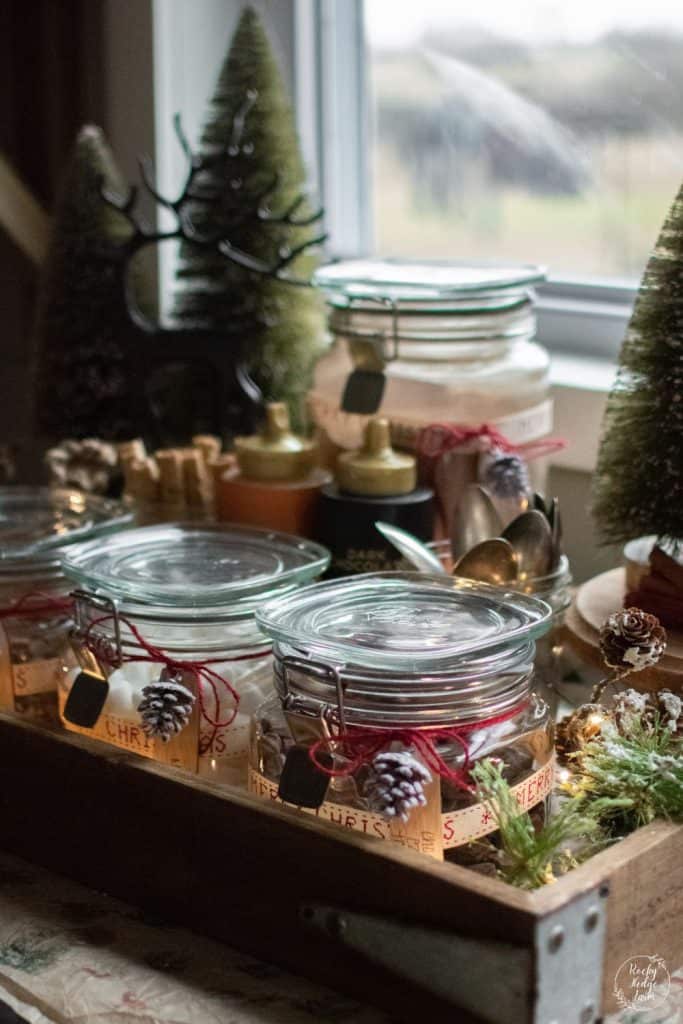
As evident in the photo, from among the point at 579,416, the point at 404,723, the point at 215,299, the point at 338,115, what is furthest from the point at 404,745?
the point at 338,115

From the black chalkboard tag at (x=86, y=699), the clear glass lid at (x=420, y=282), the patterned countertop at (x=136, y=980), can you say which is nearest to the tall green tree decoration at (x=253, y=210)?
the clear glass lid at (x=420, y=282)

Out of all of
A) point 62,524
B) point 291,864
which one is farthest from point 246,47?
point 291,864

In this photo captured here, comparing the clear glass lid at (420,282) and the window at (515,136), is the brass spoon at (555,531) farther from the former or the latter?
the window at (515,136)

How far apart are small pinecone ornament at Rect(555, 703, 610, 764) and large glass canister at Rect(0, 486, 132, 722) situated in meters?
0.29

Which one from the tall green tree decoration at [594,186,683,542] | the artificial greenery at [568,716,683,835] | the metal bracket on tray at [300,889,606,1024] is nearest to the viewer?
the metal bracket on tray at [300,889,606,1024]

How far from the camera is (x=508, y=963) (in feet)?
1.96

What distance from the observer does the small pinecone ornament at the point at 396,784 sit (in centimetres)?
64

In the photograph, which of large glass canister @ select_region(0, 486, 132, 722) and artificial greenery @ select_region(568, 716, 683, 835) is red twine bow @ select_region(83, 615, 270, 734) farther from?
artificial greenery @ select_region(568, 716, 683, 835)

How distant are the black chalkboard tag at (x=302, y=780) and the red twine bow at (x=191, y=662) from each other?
0.30 ft

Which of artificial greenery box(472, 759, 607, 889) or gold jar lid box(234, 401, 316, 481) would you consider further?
gold jar lid box(234, 401, 316, 481)

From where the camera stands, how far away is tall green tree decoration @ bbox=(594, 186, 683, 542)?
0.82 metres

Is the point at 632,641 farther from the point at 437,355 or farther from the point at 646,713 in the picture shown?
the point at 437,355

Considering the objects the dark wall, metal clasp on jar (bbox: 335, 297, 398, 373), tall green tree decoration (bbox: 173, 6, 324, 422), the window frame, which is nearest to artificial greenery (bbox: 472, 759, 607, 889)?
metal clasp on jar (bbox: 335, 297, 398, 373)

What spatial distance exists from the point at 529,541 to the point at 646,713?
14 cm
